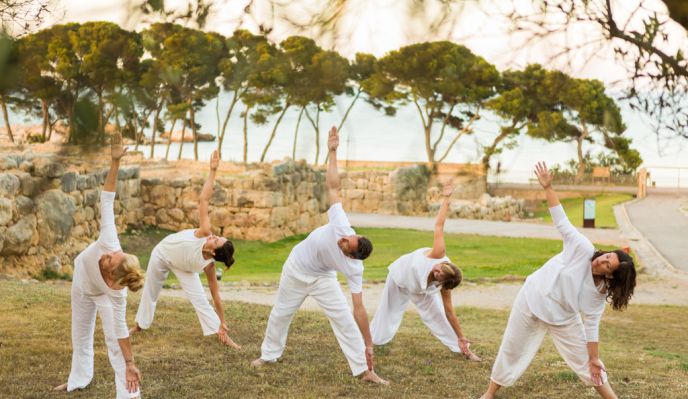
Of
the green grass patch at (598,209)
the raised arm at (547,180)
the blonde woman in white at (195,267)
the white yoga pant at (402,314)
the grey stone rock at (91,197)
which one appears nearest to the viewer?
the raised arm at (547,180)

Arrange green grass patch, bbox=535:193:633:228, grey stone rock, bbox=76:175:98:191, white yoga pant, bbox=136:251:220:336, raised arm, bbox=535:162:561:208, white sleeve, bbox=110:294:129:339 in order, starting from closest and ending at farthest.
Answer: raised arm, bbox=535:162:561:208
white sleeve, bbox=110:294:129:339
white yoga pant, bbox=136:251:220:336
grey stone rock, bbox=76:175:98:191
green grass patch, bbox=535:193:633:228

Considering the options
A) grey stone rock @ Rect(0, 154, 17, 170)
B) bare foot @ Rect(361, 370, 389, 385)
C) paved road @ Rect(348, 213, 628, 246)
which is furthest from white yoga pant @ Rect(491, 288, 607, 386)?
paved road @ Rect(348, 213, 628, 246)

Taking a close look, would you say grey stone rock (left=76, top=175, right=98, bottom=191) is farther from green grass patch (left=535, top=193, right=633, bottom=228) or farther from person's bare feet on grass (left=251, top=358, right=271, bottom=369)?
green grass patch (left=535, top=193, right=633, bottom=228)

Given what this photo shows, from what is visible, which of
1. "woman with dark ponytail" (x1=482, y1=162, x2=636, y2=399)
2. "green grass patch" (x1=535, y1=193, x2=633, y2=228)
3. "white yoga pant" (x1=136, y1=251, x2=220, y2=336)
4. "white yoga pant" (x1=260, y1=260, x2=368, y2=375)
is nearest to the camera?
"woman with dark ponytail" (x1=482, y1=162, x2=636, y2=399)

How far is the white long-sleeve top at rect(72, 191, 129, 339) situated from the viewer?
4.80 metres

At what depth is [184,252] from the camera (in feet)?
24.2

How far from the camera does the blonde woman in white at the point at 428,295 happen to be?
268 inches

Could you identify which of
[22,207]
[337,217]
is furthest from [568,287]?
[22,207]

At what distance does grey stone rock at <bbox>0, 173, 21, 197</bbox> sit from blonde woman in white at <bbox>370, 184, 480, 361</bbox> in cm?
590

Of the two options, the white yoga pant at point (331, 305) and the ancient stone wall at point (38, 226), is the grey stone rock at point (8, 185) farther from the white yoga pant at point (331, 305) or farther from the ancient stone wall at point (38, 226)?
the white yoga pant at point (331, 305)

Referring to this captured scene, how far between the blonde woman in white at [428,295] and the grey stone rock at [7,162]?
6636 millimetres

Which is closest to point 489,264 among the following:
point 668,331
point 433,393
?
point 668,331

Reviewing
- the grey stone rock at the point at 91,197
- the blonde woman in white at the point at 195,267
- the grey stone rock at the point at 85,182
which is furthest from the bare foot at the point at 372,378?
the grey stone rock at the point at 91,197

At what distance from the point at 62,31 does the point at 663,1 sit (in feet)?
3.42
